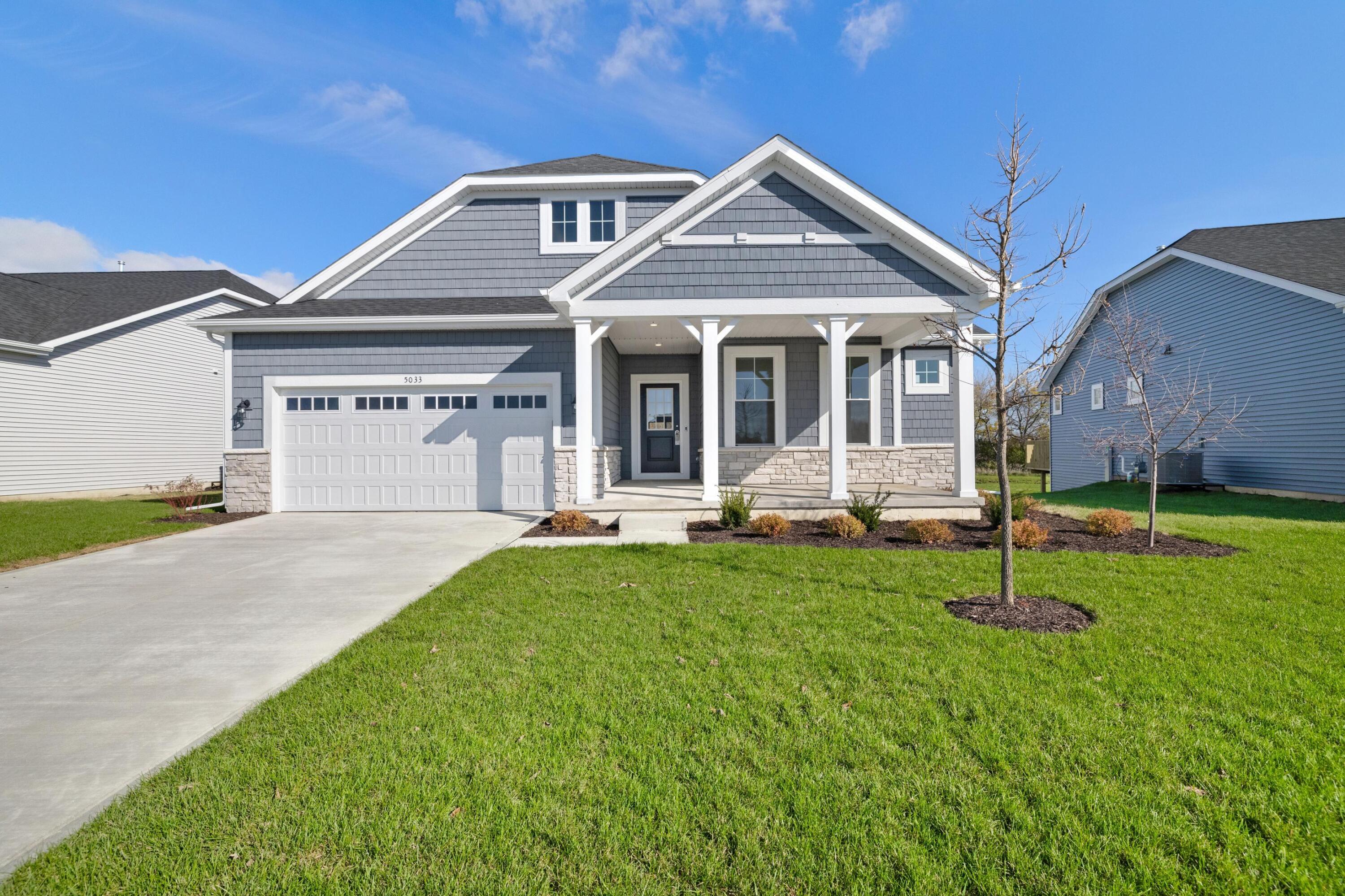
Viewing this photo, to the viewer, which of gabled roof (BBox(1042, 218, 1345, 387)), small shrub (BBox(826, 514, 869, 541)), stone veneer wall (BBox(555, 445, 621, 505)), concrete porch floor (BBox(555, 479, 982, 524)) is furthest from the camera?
gabled roof (BBox(1042, 218, 1345, 387))

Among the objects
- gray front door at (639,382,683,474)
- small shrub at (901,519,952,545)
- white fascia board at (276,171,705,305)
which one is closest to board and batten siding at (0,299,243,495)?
white fascia board at (276,171,705,305)

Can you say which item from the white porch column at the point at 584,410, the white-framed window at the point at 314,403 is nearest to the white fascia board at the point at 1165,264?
the white porch column at the point at 584,410

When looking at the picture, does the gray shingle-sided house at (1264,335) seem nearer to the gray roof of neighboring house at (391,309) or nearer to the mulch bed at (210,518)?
the gray roof of neighboring house at (391,309)

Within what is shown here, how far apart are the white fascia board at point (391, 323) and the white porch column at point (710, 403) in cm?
278

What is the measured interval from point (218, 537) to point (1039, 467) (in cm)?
2434

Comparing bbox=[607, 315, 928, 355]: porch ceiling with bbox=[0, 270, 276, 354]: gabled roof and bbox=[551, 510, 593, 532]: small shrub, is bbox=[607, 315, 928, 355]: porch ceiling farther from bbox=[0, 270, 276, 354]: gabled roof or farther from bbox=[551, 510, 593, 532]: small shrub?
bbox=[0, 270, 276, 354]: gabled roof

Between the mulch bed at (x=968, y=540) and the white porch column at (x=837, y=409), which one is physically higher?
the white porch column at (x=837, y=409)

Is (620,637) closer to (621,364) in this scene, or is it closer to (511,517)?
(511,517)

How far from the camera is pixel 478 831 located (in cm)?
214

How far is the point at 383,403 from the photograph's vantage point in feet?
36.0

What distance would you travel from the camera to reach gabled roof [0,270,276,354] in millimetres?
13945

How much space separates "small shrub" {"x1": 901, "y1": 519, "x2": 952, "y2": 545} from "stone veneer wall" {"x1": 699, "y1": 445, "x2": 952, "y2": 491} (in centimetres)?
486

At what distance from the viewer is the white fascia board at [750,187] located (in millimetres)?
9250

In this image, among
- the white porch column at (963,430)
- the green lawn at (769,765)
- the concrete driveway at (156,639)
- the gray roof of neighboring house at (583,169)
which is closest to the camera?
the green lawn at (769,765)
